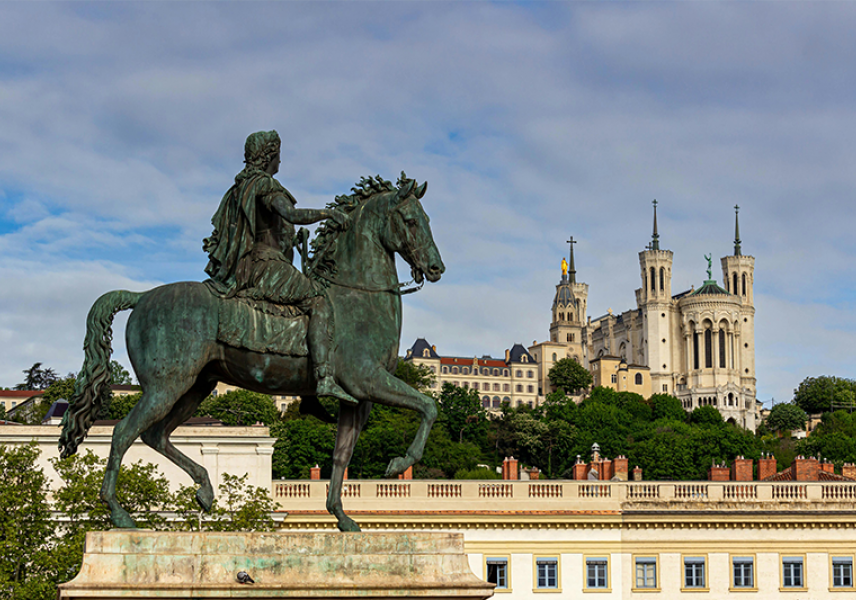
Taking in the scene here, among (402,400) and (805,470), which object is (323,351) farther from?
(805,470)

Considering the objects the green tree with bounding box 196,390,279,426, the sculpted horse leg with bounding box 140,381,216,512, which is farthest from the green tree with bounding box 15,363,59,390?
the sculpted horse leg with bounding box 140,381,216,512

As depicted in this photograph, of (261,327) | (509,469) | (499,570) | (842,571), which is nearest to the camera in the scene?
(261,327)

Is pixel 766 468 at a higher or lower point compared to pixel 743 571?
higher

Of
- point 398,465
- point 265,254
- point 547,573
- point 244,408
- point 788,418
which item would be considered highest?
point 788,418

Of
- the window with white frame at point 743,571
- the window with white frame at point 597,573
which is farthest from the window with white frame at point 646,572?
the window with white frame at point 743,571

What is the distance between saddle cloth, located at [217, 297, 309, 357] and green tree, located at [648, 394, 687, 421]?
167m

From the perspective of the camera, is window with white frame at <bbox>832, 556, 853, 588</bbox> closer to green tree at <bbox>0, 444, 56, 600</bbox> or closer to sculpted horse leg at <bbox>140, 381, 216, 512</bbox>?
green tree at <bbox>0, 444, 56, 600</bbox>

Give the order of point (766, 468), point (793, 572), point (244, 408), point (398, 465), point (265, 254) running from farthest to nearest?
1. point (244, 408)
2. point (766, 468)
3. point (793, 572)
4. point (265, 254)
5. point (398, 465)

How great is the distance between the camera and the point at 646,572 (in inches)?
1711

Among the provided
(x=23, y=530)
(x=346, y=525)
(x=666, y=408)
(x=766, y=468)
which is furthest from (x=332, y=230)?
(x=666, y=408)

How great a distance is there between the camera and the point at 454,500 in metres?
42.5

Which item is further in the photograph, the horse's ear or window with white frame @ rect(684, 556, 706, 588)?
window with white frame @ rect(684, 556, 706, 588)

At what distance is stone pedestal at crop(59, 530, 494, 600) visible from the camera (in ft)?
35.6

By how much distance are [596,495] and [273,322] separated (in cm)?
3352
